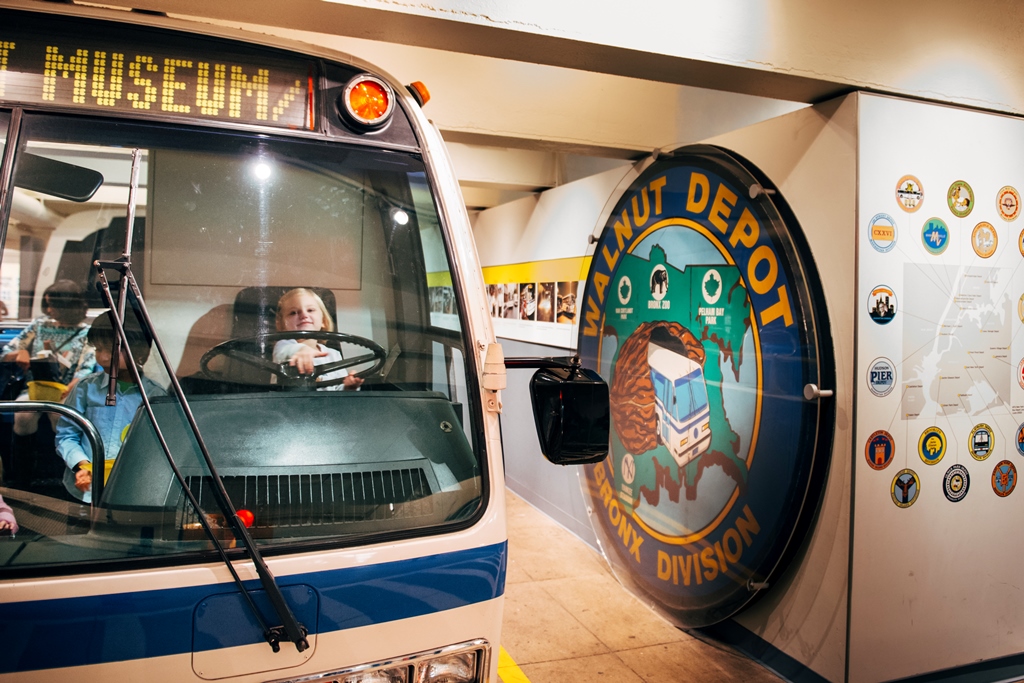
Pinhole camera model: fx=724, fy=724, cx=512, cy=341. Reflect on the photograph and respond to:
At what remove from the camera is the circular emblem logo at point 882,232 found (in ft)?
9.36

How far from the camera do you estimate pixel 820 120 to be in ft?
9.84

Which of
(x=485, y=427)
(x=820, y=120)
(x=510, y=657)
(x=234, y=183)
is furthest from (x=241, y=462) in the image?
(x=820, y=120)

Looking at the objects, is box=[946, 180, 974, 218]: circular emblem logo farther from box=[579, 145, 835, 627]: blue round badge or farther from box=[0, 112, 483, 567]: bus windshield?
box=[0, 112, 483, 567]: bus windshield

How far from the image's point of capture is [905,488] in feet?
9.68

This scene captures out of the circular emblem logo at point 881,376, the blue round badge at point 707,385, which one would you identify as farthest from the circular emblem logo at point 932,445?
the blue round badge at point 707,385

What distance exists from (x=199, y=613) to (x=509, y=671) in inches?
89.9

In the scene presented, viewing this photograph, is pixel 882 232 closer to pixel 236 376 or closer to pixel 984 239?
pixel 984 239

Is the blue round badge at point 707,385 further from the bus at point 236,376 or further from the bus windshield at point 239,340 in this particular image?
the bus windshield at point 239,340

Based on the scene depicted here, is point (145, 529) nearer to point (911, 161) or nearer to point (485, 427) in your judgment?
point (485, 427)

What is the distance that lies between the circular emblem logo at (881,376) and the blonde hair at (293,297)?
2165 millimetres

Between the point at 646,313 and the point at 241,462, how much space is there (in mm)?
2861

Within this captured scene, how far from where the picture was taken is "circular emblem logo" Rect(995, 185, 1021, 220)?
3.08 m

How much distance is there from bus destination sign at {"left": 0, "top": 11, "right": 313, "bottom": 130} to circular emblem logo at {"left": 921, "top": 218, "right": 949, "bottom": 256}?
2.49 m

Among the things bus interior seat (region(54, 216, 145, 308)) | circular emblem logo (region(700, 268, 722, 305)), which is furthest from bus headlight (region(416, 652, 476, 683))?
circular emblem logo (region(700, 268, 722, 305))
